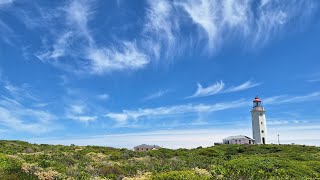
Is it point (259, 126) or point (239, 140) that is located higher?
point (259, 126)

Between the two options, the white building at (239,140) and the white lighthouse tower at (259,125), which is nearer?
the white lighthouse tower at (259,125)

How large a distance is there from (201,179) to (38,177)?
26.8 ft

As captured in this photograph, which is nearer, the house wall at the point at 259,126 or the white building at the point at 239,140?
the house wall at the point at 259,126

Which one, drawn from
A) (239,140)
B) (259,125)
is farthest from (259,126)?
(239,140)

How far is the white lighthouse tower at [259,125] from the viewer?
90.5 meters

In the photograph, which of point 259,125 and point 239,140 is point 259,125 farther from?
point 239,140

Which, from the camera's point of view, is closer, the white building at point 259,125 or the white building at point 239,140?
the white building at point 259,125

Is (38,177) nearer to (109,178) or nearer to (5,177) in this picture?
(5,177)

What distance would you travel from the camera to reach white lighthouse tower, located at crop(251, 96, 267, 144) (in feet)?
297

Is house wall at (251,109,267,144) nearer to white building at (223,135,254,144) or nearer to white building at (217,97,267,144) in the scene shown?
white building at (217,97,267,144)

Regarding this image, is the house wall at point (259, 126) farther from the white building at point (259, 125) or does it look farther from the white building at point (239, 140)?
the white building at point (239, 140)

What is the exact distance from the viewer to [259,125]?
90500mm

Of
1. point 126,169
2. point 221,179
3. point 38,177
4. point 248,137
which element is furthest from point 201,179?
point 248,137

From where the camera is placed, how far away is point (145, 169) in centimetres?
2108
